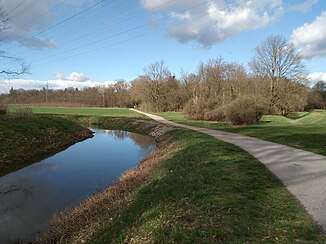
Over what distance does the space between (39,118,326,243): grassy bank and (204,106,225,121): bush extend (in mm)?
28208

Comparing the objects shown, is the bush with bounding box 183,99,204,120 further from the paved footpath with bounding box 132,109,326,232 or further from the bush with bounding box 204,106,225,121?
the paved footpath with bounding box 132,109,326,232

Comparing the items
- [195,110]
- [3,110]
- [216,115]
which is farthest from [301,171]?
[195,110]

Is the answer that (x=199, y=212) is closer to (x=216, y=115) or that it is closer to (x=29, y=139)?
(x=29, y=139)

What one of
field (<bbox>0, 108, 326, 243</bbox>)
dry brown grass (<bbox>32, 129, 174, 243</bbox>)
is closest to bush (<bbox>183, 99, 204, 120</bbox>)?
field (<bbox>0, 108, 326, 243</bbox>)

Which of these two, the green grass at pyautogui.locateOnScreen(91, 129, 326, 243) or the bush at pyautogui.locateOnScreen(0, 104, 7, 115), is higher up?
the bush at pyautogui.locateOnScreen(0, 104, 7, 115)

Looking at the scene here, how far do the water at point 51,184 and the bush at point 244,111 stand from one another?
37.1 feet

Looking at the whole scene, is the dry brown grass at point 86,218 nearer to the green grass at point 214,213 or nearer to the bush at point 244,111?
the green grass at point 214,213

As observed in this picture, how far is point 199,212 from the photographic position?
6742mm

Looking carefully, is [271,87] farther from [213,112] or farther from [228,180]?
[228,180]

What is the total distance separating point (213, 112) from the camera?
41656 mm

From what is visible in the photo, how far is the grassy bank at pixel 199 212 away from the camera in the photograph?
571 centimetres

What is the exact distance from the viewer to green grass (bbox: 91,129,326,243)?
5637mm

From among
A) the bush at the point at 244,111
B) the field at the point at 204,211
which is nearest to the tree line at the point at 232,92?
the bush at the point at 244,111

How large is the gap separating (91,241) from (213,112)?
35864 mm
